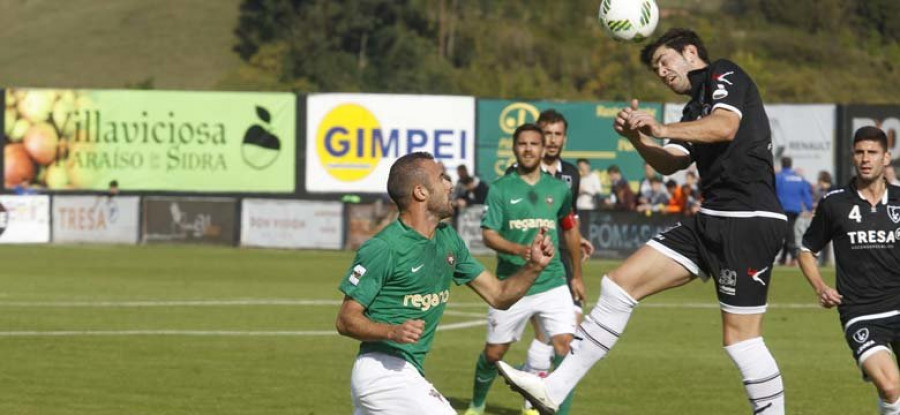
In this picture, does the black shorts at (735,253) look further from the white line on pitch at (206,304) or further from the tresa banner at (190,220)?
the tresa banner at (190,220)

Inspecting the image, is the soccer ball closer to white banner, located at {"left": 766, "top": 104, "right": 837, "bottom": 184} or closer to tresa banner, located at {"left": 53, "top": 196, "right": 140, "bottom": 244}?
tresa banner, located at {"left": 53, "top": 196, "right": 140, "bottom": 244}

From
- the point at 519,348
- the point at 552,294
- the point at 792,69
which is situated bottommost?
the point at 519,348

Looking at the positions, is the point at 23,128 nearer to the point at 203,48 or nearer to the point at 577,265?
the point at 577,265

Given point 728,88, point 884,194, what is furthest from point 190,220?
point 728,88

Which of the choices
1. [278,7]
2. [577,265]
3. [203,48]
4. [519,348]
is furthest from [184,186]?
[203,48]

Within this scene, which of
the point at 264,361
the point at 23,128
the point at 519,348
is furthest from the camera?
the point at 23,128

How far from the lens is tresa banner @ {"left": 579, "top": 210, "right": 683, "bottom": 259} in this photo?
123 ft

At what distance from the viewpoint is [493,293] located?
9484mm

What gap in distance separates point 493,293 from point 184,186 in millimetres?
35412

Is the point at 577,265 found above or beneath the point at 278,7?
beneath

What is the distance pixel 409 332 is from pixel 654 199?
100.0 feet

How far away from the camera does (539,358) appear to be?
13.6 m

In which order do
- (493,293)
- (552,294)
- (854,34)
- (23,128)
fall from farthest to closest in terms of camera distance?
(854,34), (23,128), (552,294), (493,293)

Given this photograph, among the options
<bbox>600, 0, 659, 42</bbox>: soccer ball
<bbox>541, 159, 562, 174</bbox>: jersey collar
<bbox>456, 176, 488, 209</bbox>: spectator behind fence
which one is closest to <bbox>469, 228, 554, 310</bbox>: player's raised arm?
<bbox>600, 0, 659, 42</bbox>: soccer ball
